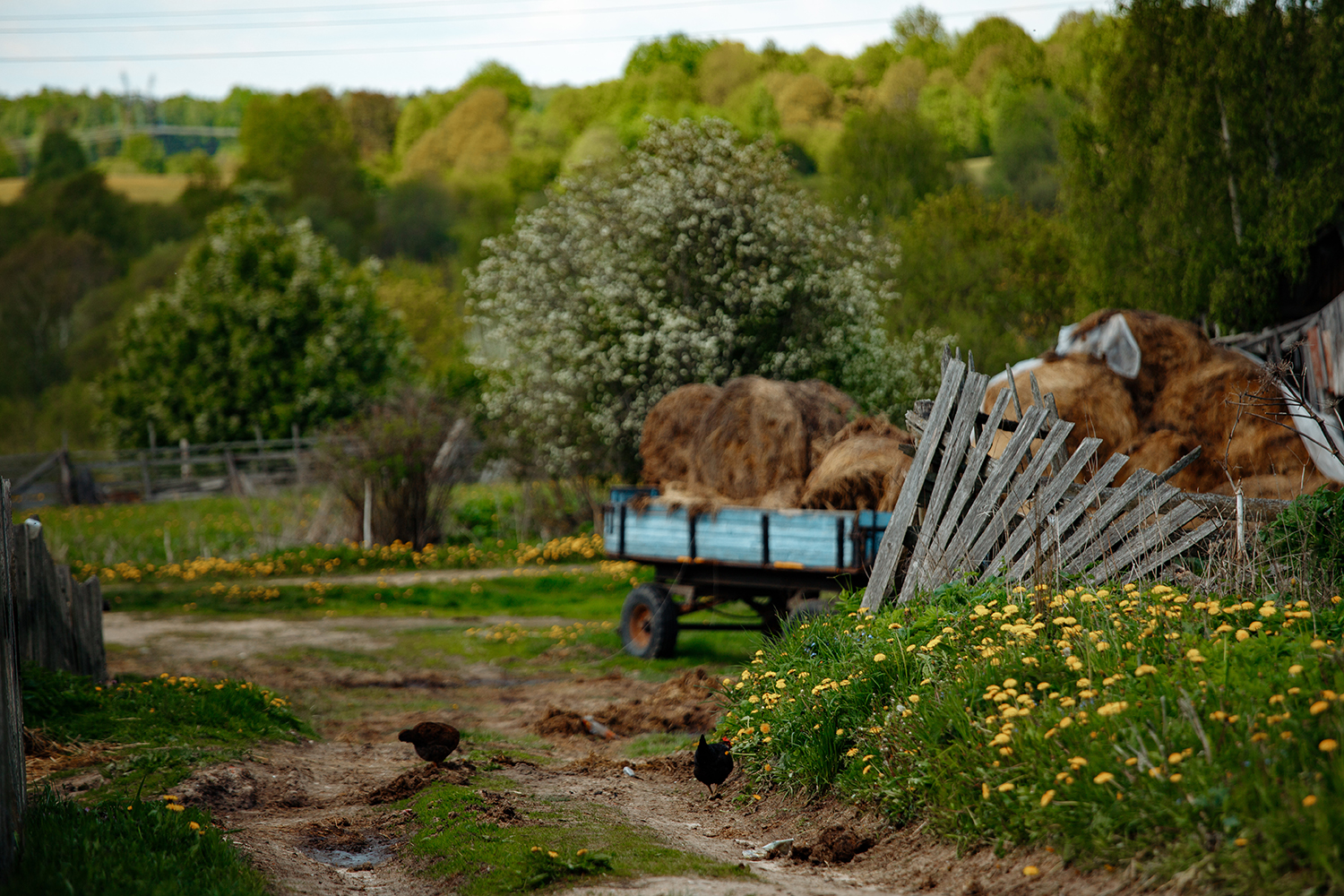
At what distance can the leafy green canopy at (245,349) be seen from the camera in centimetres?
3284

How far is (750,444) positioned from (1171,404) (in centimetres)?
393

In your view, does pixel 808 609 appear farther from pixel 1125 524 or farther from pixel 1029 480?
pixel 1125 524

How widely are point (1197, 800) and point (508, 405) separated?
1831 centimetres

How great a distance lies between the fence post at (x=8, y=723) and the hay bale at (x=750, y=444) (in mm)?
6948

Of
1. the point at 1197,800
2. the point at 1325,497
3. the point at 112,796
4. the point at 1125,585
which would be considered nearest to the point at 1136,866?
the point at 1197,800

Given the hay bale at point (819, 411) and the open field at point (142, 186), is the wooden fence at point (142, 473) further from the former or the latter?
the open field at point (142, 186)

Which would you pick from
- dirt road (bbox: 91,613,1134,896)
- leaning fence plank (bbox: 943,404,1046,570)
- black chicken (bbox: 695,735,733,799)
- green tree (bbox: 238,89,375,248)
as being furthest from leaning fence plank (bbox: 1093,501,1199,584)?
green tree (bbox: 238,89,375,248)

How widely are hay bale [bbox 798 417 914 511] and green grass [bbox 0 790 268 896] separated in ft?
18.6

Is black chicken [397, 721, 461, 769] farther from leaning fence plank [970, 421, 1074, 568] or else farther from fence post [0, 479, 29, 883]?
→ leaning fence plank [970, 421, 1074, 568]

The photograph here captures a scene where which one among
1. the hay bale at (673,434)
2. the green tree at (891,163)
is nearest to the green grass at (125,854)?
the hay bale at (673,434)

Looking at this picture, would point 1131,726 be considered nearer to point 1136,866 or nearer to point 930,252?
point 1136,866

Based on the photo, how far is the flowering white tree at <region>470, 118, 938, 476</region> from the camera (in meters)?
17.6

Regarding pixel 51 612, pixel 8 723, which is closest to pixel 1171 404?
pixel 8 723

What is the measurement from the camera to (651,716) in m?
7.94
